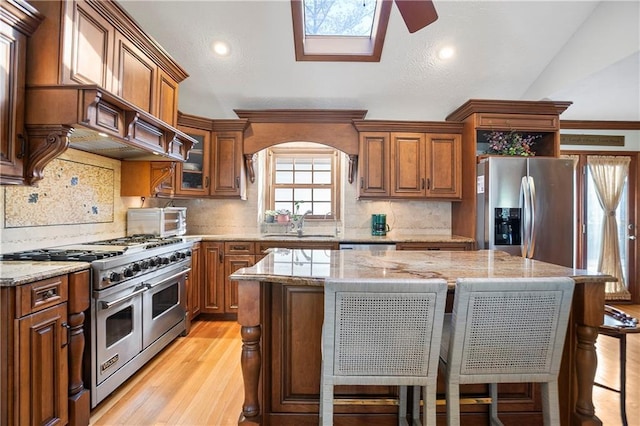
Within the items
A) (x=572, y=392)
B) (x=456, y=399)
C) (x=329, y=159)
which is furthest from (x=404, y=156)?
(x=456, y=399)

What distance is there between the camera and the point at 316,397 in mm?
1749

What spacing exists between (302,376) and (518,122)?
3543mm

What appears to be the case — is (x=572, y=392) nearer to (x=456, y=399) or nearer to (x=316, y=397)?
(x=456, y=399)

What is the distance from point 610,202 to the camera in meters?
4.30

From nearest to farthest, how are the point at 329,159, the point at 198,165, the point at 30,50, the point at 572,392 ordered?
1. the point at 572,392
2. the point at 30,50
3. the point at 198,165
4. the point at 329,159

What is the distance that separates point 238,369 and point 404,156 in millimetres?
2914

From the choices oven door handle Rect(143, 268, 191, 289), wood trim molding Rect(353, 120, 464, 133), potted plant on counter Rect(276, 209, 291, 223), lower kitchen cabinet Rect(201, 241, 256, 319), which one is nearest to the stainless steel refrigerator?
wood trim molding Rect(353, 120, 464, 133)

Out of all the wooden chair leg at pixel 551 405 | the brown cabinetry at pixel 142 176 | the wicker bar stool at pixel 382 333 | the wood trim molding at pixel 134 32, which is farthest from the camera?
the brown cabinetry at pixel 142 176

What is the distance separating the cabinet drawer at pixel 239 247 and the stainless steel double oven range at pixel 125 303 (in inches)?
24.5

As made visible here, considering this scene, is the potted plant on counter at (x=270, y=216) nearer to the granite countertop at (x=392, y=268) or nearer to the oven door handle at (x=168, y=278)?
the oven door handle at (x=168, y=278)

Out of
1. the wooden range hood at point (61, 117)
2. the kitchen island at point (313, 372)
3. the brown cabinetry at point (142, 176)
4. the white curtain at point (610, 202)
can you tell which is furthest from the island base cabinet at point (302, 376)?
the white curtain at point (610, 202)

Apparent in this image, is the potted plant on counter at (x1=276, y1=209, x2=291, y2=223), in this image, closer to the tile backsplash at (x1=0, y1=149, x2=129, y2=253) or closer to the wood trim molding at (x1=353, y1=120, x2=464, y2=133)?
the wood trim molding at (x1=353, y1=120, x2=464, y2=133)

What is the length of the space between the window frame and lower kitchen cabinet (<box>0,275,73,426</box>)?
123 inches

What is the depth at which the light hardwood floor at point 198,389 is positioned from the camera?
6.44ft
